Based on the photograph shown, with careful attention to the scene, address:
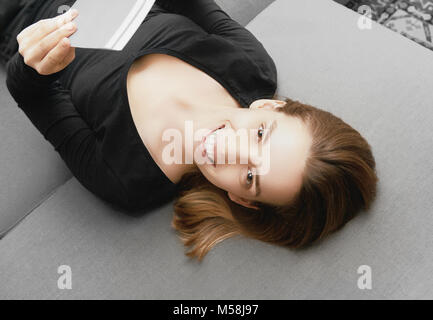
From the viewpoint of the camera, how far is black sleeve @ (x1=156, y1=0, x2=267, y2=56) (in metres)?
0.98

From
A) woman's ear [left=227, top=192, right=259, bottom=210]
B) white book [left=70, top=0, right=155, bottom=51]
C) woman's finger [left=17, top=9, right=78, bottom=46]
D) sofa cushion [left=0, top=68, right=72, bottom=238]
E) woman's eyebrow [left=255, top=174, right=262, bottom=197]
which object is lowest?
sofa cushion [left=0, top=68, right=72, bottom=238]

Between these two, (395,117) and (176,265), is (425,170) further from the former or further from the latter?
(176,265)

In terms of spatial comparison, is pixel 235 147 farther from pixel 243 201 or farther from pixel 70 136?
pixel 70 136

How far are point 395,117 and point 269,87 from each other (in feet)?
1.07

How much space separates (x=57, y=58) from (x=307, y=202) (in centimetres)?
57

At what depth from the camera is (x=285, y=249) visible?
84cm

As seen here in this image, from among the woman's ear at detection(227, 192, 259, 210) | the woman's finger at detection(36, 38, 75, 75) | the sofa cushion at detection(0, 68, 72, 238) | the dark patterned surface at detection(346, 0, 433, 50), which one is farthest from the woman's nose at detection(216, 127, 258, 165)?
the dark patterned surface at detection(346, 0, 433, 50)

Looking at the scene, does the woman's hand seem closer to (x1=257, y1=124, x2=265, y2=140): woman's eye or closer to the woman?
the woman

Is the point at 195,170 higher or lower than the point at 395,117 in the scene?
lower

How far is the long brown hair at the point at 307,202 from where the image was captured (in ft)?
2.42

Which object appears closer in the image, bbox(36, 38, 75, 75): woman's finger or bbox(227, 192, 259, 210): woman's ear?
bbox(36, 38, 75, 75): woman's finger

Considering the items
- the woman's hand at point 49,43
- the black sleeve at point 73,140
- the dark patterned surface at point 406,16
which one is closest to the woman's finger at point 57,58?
the woman's hand at point 49,43
